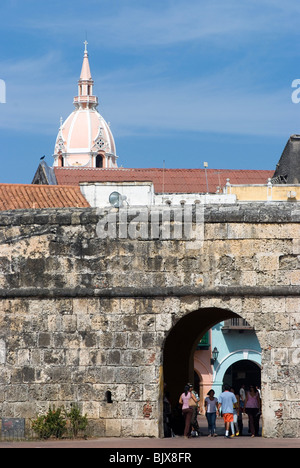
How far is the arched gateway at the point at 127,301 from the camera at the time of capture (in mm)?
20344

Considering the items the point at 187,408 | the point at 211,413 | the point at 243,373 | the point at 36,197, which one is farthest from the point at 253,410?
the point at 243,373

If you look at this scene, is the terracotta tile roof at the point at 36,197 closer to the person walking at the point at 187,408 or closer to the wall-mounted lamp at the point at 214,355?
the person walking at the point at 187,408

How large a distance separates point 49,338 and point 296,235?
4.63 m

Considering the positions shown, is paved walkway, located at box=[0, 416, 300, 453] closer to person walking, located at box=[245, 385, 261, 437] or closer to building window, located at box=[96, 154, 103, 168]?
person walking, located at box=[245, 385, 261, 437]

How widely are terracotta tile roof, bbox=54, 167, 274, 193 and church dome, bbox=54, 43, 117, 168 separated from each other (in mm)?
24618

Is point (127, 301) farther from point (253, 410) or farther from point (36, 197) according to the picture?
point (36, 197)

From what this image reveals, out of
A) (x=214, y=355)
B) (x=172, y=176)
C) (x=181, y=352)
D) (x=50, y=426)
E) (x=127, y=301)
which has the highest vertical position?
(x=172, y=176)

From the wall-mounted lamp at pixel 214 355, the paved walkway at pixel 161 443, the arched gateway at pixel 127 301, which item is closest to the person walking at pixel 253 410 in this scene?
the paved walkway at pixel 161 443

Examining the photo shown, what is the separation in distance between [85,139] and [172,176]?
92.0 feet

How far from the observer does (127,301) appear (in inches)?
816

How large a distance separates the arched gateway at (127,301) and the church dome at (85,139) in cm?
6224

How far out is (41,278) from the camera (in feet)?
69.1
